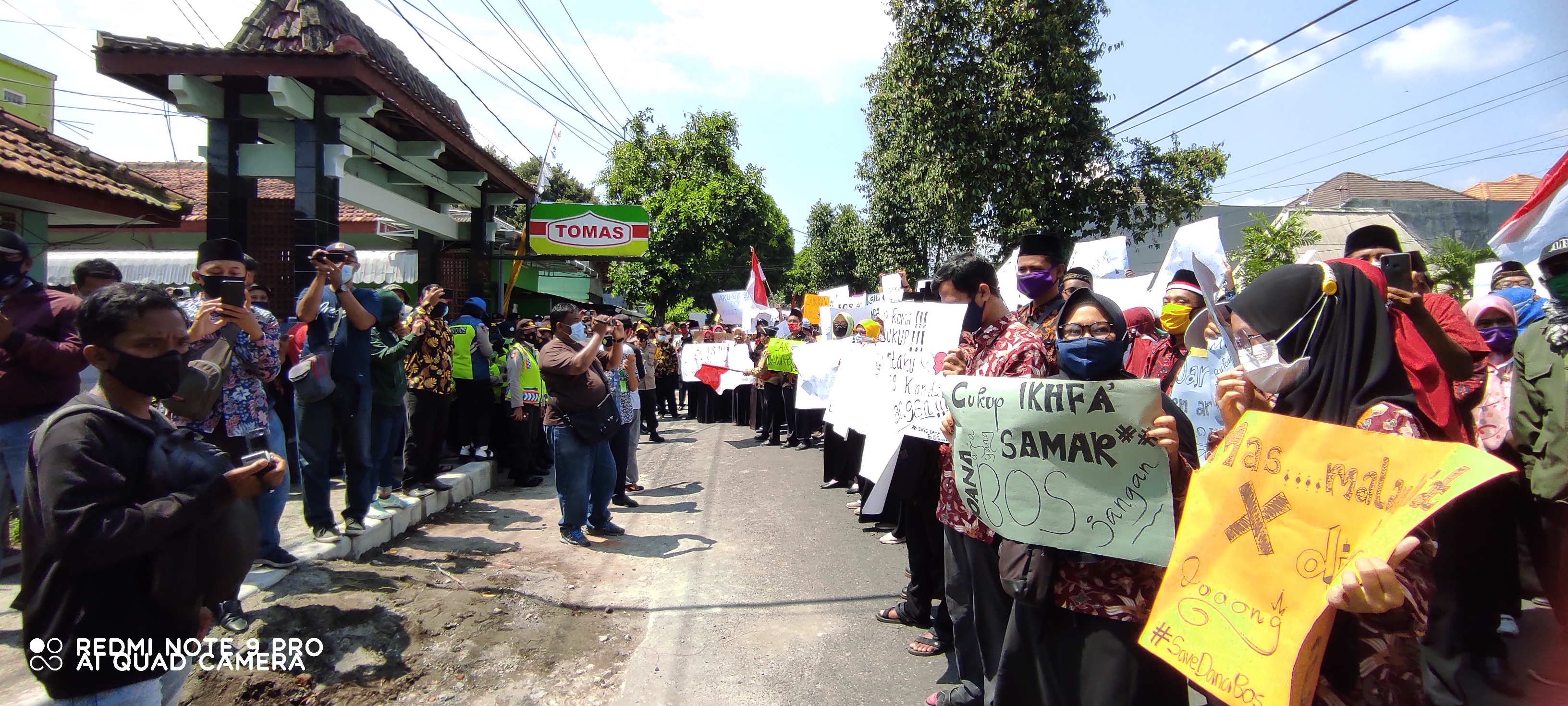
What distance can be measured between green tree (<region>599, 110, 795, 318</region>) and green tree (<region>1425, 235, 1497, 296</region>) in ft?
72.1

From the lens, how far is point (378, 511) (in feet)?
20.2

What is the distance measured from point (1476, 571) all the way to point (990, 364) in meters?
2.85

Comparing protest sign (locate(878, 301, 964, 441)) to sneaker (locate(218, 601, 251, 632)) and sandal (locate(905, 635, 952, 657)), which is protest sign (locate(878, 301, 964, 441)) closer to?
sandal (locate(905, 635, 952, 657))

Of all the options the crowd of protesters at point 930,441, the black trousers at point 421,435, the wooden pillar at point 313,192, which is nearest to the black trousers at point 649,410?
the crowd of protesters at point 930,441

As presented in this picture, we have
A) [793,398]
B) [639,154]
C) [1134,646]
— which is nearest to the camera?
[1134,646]

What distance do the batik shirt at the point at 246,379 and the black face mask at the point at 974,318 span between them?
3.61 meters

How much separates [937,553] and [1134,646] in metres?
2.19

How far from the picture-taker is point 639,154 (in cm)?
3091

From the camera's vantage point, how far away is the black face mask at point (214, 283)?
388 cm

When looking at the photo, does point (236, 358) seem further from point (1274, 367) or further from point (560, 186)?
point (560, 186)

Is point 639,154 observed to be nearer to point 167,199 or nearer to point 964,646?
point 167,199

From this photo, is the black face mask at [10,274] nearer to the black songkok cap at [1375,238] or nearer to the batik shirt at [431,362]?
the batik shirt at [431,362]

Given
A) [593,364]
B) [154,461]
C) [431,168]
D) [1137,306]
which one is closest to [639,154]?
[431,168]

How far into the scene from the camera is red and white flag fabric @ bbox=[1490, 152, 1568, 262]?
11.1ft
